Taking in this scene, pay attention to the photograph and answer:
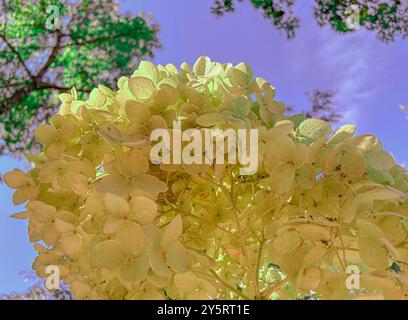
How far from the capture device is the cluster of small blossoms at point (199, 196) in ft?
1.01

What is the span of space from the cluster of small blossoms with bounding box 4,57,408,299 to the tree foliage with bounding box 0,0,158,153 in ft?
6.86

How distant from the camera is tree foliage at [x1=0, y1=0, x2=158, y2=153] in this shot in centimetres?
235

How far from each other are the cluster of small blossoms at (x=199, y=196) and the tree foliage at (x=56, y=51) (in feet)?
6.86

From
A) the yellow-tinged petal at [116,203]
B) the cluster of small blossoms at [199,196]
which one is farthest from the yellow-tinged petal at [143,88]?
the yellow-tinged petal at [116,203]

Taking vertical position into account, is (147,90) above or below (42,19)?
below

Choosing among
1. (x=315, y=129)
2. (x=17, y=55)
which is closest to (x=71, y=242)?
(x=315, y=129)

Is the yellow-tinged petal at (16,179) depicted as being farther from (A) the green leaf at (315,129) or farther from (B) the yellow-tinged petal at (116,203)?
(A) the green leaf at (315,129)

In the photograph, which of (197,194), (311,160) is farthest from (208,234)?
(311,160)

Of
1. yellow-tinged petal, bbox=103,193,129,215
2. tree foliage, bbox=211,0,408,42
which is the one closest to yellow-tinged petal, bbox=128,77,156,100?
yellow-tinged petal, bbox=103,193,129,215

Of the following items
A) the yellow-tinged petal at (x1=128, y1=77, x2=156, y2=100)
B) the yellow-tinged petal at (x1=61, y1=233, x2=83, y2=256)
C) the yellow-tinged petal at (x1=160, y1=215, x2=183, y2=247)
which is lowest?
the yellow-tinged petal at (x1=160, y1=215, x2=183, y2=247)

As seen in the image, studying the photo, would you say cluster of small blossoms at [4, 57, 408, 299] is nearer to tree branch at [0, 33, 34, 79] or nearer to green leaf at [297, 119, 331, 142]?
green leaf at [297, 119, 331, 142]

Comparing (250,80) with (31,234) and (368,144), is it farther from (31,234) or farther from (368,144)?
(31,234)
